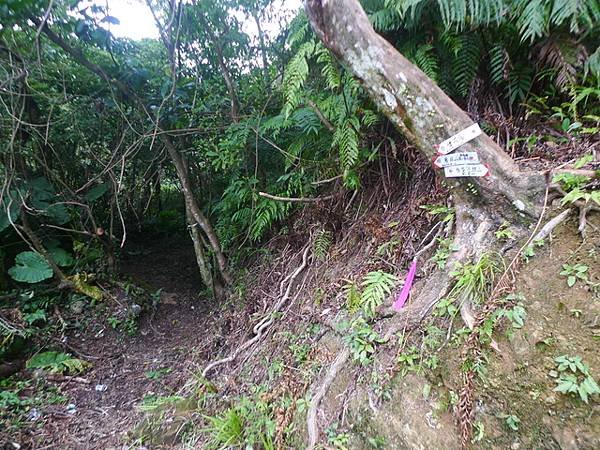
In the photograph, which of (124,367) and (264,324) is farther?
(124,367)

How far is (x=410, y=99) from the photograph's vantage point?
70.9 inches

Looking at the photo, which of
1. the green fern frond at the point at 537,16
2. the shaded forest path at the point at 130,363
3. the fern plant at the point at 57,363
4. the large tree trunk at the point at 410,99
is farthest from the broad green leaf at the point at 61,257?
the green fern frond at the point at 537,16

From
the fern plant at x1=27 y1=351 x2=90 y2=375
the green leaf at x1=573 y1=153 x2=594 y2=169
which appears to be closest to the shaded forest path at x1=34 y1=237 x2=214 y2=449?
the fern plant at x1=27 y1=351 x2=90 y2=375

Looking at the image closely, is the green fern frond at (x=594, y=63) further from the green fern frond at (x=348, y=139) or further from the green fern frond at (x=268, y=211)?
the green fern frond at (x=268, y=211)

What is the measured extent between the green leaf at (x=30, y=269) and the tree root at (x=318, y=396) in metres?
3.97

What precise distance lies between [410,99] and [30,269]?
485 cm

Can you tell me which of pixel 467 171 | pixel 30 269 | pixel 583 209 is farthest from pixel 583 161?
pixel 30 269

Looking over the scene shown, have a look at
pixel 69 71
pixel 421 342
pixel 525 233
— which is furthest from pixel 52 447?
pixel 69 71

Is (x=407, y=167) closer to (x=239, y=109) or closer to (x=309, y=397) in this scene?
(x=309, y=397)

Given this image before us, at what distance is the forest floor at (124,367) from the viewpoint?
2.72 metres

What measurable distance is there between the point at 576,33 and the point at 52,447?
4503 mm

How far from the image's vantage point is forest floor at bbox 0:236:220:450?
272cm

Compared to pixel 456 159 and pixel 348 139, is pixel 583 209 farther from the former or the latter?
pixel 348 139

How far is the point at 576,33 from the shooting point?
5.56ft
